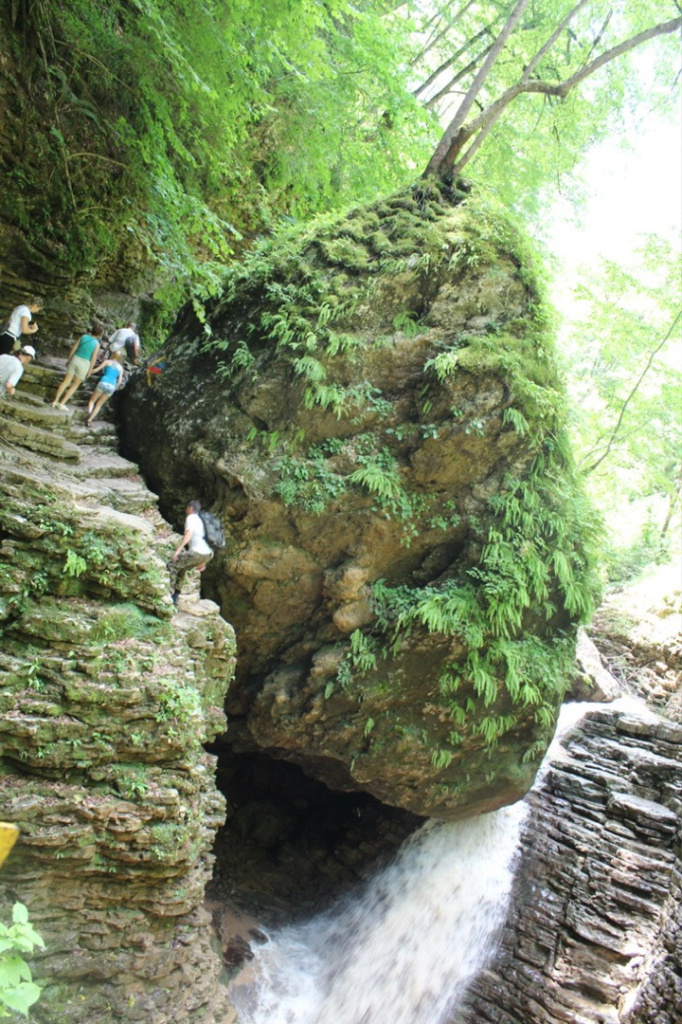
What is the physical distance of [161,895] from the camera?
594 cm

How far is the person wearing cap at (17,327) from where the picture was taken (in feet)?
23.8

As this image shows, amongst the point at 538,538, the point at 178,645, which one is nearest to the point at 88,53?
the point at 178,645

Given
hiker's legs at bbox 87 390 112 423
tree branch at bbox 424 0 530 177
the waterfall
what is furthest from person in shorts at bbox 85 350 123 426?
the waterfall

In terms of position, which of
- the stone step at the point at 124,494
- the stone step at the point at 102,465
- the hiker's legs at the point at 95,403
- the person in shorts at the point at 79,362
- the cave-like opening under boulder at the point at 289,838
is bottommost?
the cave-like opening under boulder at the point at 289,838

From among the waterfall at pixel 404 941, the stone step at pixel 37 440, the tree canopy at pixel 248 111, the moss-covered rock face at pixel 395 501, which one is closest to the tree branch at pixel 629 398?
the tree canopy at pixel 248 111

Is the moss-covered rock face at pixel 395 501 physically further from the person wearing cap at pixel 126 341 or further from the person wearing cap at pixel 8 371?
the person wearing cap at pixel 8 371

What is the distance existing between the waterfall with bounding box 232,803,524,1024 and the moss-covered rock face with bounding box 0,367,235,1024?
2.24 meters

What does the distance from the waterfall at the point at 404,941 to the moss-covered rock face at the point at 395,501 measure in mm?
1010

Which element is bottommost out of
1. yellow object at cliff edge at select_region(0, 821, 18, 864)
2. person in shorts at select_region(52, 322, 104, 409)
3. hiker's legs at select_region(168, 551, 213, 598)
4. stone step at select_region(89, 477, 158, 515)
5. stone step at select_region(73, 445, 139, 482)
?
yellow object at cliff edge at select_region(0, 821, 18, 864)

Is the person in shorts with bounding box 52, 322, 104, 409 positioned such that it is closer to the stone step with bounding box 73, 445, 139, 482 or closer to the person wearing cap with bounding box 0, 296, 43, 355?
the person wearing cap with bounding box 0, 296, 43, 355

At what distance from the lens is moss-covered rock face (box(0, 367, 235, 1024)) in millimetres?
5145

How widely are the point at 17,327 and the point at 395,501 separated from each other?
5.22 meters

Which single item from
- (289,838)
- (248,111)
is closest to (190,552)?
(248,111)

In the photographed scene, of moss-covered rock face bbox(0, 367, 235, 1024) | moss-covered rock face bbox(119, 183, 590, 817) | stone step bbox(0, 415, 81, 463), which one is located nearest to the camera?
moss-covered rock face bbox(0, 367, 235, 1024)
